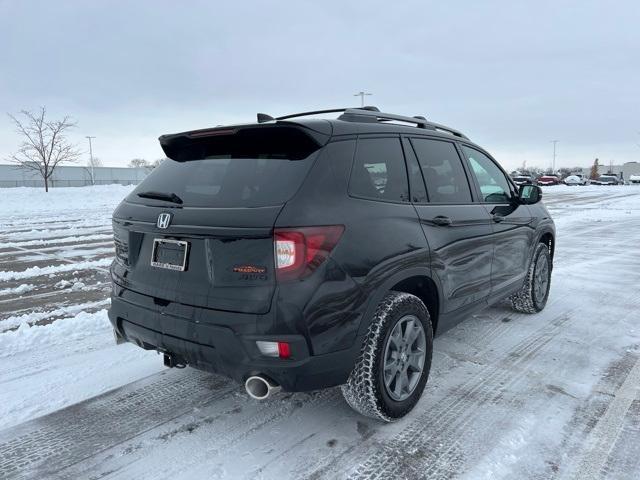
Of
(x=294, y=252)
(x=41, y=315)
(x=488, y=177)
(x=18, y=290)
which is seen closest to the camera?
(x=294, y=252)

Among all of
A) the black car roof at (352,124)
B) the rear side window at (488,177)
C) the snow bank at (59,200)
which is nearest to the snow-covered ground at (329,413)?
the rear side window at (488,177)

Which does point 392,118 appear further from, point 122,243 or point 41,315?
point 41,315

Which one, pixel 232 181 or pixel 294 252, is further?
pixel 232 181

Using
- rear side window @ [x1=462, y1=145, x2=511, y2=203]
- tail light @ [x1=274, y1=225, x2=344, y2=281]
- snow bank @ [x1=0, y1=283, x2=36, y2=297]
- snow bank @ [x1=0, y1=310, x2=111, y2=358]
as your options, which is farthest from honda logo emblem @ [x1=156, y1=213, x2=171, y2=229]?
snow bank @ [x1=0, y1=283, x2=36, y2=297]

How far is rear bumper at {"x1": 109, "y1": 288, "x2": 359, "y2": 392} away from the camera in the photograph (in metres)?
2.46

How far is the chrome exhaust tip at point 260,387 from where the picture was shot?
2.51 meters

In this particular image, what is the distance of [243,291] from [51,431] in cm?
162

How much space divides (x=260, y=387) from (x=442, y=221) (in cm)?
168

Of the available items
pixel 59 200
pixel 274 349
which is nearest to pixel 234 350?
pixel 274 349

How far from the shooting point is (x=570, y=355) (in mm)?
4152

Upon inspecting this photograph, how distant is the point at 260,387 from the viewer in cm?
254

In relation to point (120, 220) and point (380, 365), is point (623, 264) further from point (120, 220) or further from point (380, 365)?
point (120, 220)

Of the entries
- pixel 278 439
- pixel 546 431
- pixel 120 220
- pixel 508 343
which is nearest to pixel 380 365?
pixel 278 439

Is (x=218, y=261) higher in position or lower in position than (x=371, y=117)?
lower
